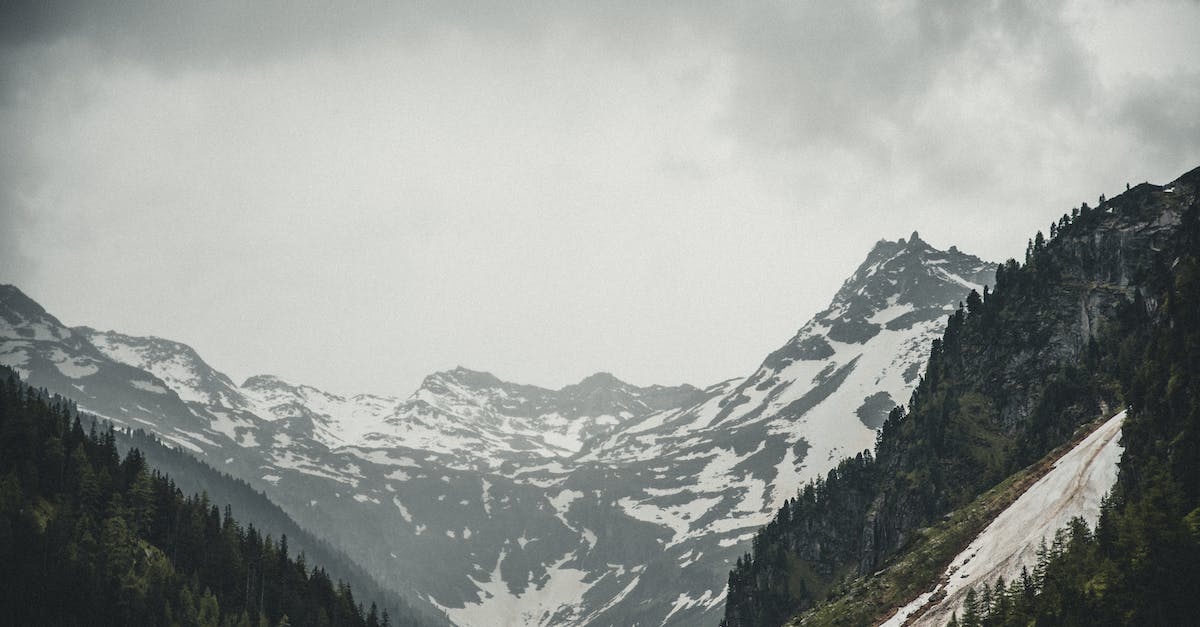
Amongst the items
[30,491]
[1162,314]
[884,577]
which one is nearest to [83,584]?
[30,491]

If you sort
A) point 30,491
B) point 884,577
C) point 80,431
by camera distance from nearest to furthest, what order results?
point 884,577 → point 30,491 → point 80,431

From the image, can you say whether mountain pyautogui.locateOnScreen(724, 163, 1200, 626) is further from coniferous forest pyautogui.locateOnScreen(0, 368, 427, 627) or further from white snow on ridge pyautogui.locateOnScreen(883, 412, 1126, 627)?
A: coniferous forest pyautogui.locateOnScreen(0, 368, 427, 627)

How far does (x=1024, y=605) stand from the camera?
102 metres

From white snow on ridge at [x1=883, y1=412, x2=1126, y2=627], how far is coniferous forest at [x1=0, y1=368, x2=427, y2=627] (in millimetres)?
112501

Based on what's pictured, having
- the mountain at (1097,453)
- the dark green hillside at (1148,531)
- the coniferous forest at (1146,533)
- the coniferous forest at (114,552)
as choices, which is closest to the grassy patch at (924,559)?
the mountain at (1097,453)

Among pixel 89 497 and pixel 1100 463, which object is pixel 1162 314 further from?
pixel 89 497

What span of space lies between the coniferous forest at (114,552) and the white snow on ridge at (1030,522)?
4429 inches

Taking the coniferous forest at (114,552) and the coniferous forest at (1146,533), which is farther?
the coniferous forest at (114,552)

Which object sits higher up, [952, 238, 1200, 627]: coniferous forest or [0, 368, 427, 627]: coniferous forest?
[952, 238, 1200, 627]: coniferous forest

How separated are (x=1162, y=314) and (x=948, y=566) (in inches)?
1790

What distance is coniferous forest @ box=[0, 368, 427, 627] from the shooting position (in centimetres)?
14325

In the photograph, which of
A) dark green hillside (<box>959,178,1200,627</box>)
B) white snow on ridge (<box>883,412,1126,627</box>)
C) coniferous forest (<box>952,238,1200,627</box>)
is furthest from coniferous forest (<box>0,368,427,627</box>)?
dark green hillside (<box>959,178,1200,627</box>)

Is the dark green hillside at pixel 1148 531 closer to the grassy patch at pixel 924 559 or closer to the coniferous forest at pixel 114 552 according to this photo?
the grassy patch at pixel 924 559

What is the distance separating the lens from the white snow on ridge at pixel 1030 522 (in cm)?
11938
